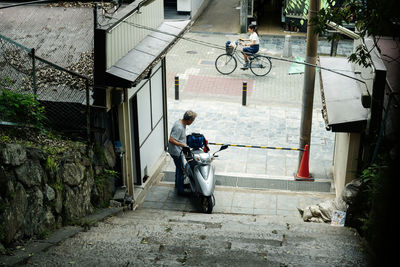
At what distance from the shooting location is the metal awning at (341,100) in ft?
27.7

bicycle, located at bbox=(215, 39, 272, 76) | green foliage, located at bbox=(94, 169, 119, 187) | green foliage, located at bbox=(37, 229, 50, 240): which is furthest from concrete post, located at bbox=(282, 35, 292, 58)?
green foliage, located at bbox=(37, 229, 50, 240)

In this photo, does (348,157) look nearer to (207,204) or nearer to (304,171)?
(304,171)

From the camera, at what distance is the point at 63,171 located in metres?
7.60

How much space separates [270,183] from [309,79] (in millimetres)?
2494

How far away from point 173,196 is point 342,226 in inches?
152

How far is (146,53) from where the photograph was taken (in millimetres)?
9648

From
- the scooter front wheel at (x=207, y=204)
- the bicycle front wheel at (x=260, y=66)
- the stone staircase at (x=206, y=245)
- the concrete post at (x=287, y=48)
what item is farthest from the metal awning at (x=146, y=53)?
the concrete post at (x=287, y=48)

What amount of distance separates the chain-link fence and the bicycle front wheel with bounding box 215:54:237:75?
31.4 ft

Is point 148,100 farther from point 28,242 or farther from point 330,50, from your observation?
point 330,50

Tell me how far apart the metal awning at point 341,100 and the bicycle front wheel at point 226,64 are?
288 inches

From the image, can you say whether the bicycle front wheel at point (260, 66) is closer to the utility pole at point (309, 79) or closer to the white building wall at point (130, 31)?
the utility pole at point (309, 79)

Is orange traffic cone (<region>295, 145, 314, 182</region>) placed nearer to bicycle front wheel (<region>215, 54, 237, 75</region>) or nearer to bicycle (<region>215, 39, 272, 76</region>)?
bicycle (<region>215, 39, 272, 76</region>)


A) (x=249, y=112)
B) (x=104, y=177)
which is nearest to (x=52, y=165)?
(x=104, y=177)

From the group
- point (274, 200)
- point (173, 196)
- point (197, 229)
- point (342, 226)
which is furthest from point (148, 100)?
point (342, 226)
